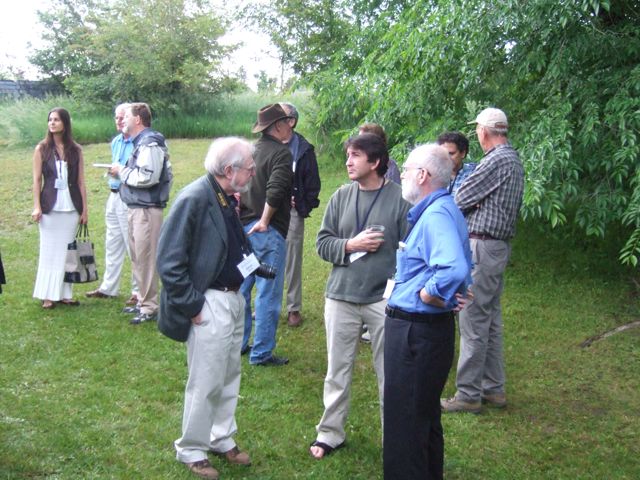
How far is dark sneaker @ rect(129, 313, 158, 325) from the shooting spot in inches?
251

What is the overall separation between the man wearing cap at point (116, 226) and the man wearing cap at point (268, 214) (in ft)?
5.71

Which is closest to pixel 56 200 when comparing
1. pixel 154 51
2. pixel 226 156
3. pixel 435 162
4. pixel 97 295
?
pixel 97 295

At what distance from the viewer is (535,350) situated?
623cm

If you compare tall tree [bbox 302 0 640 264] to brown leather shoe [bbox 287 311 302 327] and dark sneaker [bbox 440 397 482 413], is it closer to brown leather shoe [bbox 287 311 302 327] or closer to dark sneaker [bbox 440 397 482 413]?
dark sneaker [bbox 440 397 482 413]

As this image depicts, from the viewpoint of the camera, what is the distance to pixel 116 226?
274 inches

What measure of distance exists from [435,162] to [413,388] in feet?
3.70

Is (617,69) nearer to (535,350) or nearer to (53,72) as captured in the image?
(535,350)

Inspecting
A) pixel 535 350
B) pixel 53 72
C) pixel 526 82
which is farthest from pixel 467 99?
pixel 53 72

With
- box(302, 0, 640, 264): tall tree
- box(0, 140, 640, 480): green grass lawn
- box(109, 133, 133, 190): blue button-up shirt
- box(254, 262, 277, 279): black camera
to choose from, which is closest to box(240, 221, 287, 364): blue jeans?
box(0, 140, 640, 480): green grass lawn

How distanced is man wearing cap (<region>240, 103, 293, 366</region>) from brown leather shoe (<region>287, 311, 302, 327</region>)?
1.01m

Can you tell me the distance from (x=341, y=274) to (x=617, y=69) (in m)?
3.73

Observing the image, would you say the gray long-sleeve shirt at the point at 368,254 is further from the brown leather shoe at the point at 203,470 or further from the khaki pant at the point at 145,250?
the khaki pant at the point at 145,250

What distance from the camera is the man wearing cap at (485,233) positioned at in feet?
15.2

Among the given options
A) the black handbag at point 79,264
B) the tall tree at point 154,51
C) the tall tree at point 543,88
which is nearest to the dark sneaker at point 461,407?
the tall tree at point 543,88
